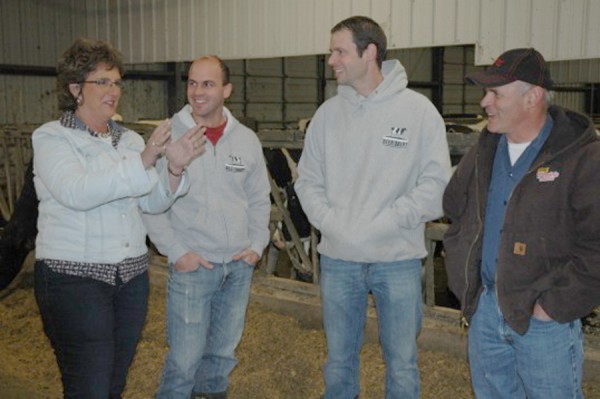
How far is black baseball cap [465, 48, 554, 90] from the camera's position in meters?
2.19

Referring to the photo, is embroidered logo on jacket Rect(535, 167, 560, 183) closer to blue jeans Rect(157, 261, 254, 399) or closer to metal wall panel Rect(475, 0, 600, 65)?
blue jeans Rect(157, 261, 254, 399)

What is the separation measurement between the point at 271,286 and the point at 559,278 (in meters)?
3.41

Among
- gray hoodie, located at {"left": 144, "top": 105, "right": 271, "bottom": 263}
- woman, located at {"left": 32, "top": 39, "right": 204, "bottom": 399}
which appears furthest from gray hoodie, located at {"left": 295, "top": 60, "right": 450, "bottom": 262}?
woman, located at {"left": 32, "top": 39, "right": 204, "bottom": 399}

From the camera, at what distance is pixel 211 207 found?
286 centimetres

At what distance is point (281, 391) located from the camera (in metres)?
3.84

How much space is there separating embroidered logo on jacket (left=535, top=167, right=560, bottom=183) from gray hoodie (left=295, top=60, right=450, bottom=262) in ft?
1.86

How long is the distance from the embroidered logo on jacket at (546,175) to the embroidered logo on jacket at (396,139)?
65cm

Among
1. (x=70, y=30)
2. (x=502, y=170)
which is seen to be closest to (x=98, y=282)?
(x=502, y=170)

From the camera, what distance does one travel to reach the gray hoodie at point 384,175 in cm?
266

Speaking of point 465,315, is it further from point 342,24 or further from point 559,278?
point 342,24

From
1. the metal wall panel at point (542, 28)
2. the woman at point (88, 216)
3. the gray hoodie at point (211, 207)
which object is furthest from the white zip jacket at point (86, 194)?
the metal wall panel at point (542, 28)

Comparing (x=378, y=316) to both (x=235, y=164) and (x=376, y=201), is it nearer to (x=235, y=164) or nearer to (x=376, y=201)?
(x=376, y=201)

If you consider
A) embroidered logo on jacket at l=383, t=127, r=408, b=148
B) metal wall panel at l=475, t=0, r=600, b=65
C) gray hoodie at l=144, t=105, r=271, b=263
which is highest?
metal wall panel at l=475, t=0, r=600, b=65

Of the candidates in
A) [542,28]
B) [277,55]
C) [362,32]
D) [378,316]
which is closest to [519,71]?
[362,32]
